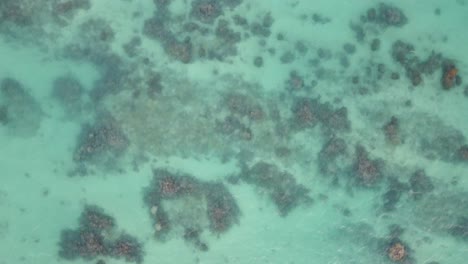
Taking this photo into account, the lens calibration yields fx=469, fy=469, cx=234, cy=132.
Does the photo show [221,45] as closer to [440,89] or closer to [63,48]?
[63,48]

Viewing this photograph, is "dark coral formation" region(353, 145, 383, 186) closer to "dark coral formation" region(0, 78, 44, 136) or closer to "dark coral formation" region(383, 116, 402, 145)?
"dark coral formation" region(383, 116, 402, 145)

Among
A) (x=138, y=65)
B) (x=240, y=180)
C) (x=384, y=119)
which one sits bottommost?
(x=240, y=180)

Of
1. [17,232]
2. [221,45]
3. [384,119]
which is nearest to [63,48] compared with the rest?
[221,45]

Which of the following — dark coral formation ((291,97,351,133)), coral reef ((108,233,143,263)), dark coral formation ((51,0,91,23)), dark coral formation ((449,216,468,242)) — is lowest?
dark coral formation ((449,216,468,242))

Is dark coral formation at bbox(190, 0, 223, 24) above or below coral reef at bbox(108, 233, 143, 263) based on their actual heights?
above

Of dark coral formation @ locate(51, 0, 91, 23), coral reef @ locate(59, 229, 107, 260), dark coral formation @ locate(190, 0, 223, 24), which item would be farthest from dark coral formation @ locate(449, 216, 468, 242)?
dark coral formation @ locate(51, 0, 91, 23)

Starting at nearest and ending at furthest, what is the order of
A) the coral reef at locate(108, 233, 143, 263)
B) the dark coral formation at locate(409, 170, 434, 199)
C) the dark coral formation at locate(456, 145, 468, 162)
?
the coral reef at locate(108, 233, 143, 263) < the dark coral formation at locate(456, 145, 468, 162) < the dark coral formation at locate(409, 170, 434, 199)

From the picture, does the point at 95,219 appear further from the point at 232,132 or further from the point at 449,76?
the point at 449,76
